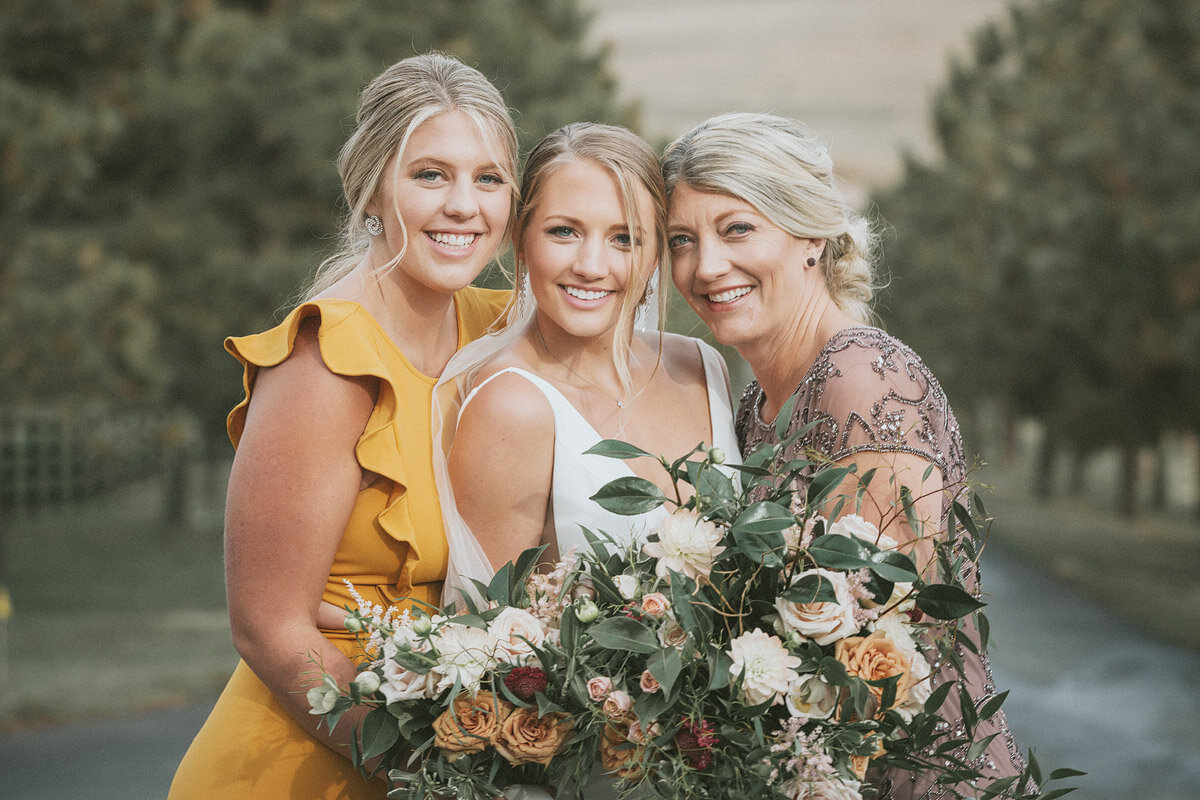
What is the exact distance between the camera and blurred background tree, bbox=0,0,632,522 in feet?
33.1

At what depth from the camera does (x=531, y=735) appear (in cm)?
231

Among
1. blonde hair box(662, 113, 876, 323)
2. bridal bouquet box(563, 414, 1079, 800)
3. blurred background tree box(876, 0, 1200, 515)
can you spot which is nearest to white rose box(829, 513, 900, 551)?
bridal bouquet box(563, 414, 1079, 800)

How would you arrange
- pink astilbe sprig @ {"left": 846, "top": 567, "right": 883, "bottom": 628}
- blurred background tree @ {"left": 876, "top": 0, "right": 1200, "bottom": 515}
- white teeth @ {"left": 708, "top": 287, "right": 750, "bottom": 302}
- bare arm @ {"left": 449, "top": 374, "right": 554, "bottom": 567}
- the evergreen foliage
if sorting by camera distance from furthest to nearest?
1. blurred background tree @ {"left": 876, "top": 0, "right": 1200, "bottom": 515}
2. the evergreen foliage
3. white teeth @ {"left": 708, "top": 287, "right": 750, "bottom": 302}
4. bare arm @ {"left": 449, "top": 374, "right": 554, "bottom": 567}
5. pink astilbe sprig @ {"left": 846, "top": 567, "right": 883, "bottom": 628}

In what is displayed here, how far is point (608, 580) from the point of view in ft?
7.73

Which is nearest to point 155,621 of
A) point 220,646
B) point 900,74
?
point 220,646

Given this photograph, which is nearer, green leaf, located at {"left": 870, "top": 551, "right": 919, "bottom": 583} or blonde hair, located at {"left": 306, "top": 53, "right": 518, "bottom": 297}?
green leaf, located at {"left": 870, "top": 551, "right": 919, "bottom": 583}

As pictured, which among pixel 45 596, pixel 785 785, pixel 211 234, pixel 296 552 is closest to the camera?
pixel 785 785

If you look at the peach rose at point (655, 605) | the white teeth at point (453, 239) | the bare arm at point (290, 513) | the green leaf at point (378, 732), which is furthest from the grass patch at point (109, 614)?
the peach rose at point (655, 605)

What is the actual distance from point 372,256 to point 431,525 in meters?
0.75

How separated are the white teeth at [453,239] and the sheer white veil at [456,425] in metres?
0.29

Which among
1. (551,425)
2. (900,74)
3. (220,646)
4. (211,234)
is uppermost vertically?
(900,74)

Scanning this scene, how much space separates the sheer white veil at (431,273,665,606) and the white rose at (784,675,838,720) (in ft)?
2.71

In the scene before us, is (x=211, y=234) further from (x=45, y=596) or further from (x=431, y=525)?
(x=431, y=525)

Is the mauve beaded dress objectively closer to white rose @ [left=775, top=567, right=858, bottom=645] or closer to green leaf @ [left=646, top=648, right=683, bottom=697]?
white rose @ [left=775, top=567, right=858, bottom=645]
